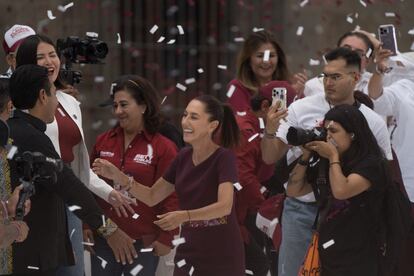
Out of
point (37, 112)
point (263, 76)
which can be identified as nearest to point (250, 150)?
point (263, 76)

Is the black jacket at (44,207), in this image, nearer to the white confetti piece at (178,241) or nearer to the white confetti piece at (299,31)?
the white confetti piece at (178,241)

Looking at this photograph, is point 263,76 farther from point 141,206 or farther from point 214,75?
point 214,75

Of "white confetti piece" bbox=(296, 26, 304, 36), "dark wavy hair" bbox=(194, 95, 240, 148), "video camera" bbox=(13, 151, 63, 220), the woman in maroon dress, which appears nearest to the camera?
"video camera" bbox=(13, 151, 63, 220)

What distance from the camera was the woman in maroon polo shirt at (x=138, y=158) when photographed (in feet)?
25.4

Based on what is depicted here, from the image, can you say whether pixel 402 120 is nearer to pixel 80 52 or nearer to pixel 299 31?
pixel 80 52

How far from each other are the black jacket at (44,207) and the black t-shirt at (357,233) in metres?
1.27

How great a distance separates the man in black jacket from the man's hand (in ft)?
1.65

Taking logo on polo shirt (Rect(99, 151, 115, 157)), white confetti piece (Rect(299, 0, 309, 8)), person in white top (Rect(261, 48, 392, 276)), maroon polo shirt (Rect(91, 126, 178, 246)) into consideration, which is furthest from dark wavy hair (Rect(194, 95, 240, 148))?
white confetti piece (Rect(299, 0, 309, 8))

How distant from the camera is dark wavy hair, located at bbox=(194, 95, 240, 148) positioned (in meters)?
7.57

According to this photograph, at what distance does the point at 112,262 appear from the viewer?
7.71 m

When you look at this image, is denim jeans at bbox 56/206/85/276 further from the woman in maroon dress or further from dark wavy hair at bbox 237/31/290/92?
dark wavy hair at bbox 237/31/290/92

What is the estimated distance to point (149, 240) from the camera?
308 inches

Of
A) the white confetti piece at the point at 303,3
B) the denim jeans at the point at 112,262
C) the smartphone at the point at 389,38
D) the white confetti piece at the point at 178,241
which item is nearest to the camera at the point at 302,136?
the white confetti piece at the point at 178,241

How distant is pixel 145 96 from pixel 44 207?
1584 mm
